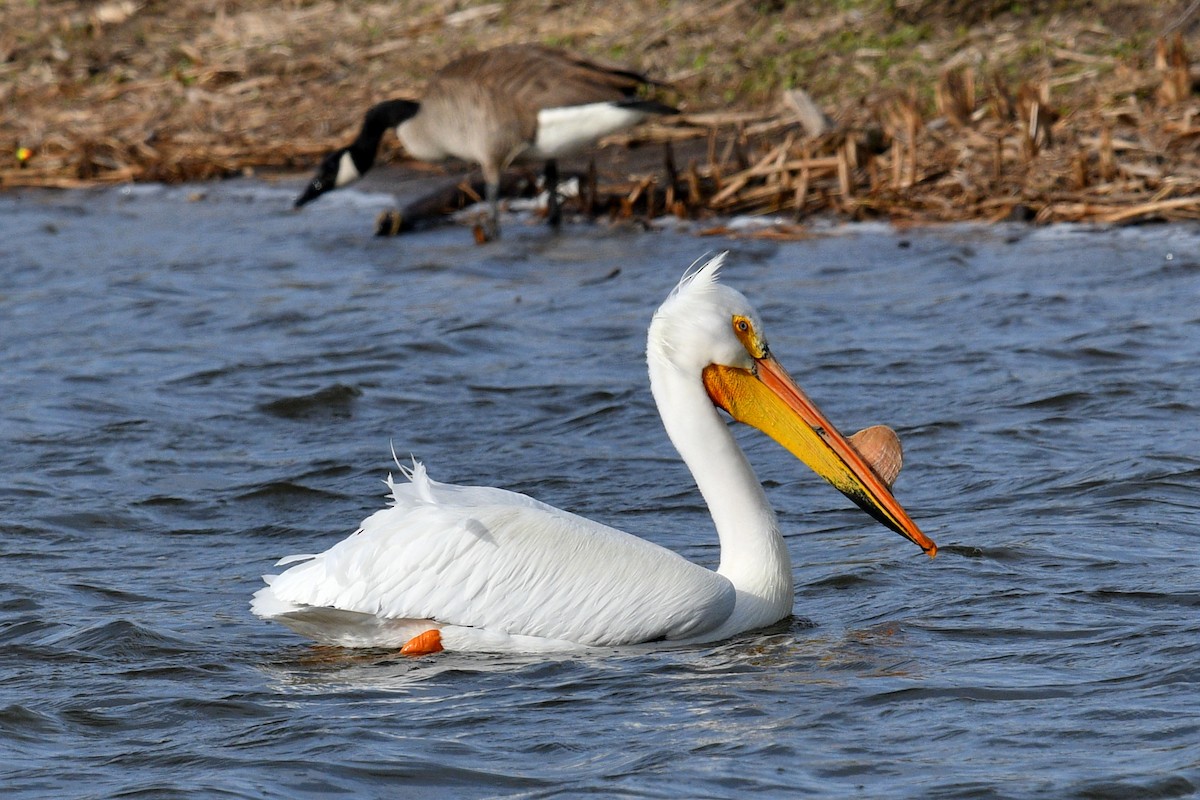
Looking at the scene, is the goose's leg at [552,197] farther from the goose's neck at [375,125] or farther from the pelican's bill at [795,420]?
the pelican's bill at [795,420]

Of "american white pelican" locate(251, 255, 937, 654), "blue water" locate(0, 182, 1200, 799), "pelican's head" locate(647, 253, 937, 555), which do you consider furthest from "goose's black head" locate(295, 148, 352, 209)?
"american white pelican" locate(251, 255, 937, 654)

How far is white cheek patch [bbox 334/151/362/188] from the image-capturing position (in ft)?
35.6

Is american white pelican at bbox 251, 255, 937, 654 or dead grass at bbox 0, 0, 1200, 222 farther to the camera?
dead grass at bbox 0, 0, 1200, 222

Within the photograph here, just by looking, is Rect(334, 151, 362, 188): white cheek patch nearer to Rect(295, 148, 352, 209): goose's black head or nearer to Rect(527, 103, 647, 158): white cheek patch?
Rect(295, 148, 352, 209): goose's black head

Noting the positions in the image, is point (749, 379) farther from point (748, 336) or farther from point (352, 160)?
point (352, 160)

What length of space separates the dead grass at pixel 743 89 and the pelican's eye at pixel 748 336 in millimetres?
4607

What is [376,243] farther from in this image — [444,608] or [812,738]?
[812,738]

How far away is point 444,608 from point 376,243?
6.43 m

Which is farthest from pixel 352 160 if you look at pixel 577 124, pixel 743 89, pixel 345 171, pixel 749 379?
pixel 749 379

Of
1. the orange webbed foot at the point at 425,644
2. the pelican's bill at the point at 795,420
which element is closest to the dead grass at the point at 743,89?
the pelican's bill at the point at 795,420

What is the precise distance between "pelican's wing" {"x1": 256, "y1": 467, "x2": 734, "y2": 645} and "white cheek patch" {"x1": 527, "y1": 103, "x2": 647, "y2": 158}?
245 inches

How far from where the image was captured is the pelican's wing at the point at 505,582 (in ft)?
12.6

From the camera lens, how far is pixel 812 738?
10.6 ft

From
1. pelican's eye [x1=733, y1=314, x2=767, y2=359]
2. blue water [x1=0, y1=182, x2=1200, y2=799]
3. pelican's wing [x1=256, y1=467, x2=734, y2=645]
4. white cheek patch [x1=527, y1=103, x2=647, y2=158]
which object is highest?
white cheek patch [x1=527, y1=103, x2=647, y2=158]
